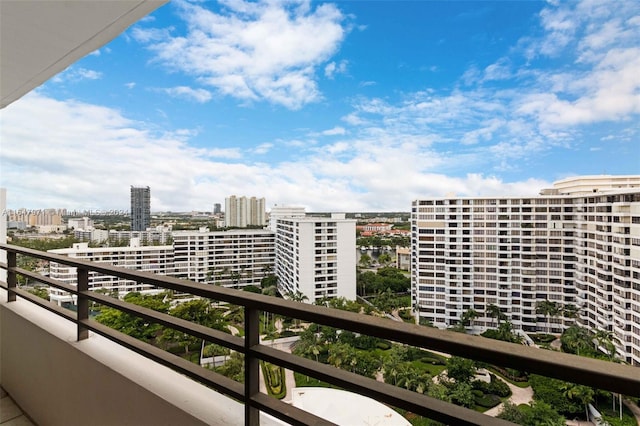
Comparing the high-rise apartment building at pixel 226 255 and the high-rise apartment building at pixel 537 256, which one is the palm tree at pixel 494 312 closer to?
the high-rise apartment building at pixel 537 256

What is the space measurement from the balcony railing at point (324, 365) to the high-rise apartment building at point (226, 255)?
275 centimetres

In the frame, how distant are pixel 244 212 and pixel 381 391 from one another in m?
5.39

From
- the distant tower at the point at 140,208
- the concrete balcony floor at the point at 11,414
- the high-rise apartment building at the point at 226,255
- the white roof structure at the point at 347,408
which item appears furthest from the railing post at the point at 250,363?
the distant tower at the point at 140,208

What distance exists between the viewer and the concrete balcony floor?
1.69 meters

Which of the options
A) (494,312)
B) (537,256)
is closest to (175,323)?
A: (494,312)

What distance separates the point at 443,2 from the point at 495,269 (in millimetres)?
5308

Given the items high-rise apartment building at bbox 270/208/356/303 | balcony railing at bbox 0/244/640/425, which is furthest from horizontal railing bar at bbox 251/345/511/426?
high-rise apartment building at bbox 270/208/356/303

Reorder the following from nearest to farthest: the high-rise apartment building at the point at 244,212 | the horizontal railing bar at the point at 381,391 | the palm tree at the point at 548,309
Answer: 1. the horizontal railing bar at the point at 381,391
2. the palm tree at the point at 548,309
3. the high-rise apartment building at the point at 244,212

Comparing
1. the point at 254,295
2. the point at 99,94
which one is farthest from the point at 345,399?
the point at 99,94

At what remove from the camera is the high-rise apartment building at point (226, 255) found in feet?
13.3

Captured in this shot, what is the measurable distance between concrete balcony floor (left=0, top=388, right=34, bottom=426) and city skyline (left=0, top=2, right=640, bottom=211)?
7.17ft

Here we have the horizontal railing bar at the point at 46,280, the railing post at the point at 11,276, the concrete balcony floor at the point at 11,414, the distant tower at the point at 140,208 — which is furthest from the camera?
the distant tower at the point at 140,208

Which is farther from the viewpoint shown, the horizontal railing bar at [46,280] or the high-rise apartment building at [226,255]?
the high-rise apartment building at [226,255]

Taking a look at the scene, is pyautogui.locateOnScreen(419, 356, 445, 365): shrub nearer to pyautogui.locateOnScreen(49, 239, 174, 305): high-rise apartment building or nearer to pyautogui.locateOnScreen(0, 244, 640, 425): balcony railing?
pyautogui.locateOnScreen(0, 244, 640, 425): balcony railing
